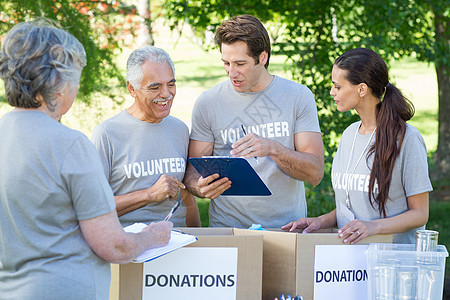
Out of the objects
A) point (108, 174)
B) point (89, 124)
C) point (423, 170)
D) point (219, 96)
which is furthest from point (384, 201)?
point (89, 124)

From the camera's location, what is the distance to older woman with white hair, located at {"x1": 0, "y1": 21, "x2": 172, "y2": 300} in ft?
5.40

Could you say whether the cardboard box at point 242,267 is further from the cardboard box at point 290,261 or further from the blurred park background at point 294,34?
the blurred park background at point 294,34

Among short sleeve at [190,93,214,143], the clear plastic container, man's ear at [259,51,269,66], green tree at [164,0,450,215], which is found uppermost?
green tree at [164,0,450,215]

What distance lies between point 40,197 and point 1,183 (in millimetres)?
121

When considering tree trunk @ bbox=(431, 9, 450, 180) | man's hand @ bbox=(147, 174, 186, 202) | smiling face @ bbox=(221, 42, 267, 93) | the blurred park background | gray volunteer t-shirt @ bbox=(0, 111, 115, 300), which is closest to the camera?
gray volunteer t-shirt @ bbox=(0, 111, 115, 300)

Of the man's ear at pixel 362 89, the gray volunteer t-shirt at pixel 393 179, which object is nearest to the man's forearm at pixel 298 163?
the gray volunteer t-shirt at pixel 393 179

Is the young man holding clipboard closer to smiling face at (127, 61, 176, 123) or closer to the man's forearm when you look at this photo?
the man's forearm

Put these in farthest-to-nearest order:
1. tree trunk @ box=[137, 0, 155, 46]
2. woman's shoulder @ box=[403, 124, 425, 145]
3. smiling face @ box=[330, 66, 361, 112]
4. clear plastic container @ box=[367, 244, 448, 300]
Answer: tree trunk @ box=[137, 0, 155, 46]
smiling face @ box=[330, 66, 361, 112]
woman's shoulder @ box=[403, 124, 425, 145]
clear plastic container @ box=[367, 244, 448, 300]

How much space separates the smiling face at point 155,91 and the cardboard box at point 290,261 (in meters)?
0.77

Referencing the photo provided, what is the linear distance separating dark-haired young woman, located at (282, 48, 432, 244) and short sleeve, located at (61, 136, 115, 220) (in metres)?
1.01

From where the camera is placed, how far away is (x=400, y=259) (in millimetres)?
2180

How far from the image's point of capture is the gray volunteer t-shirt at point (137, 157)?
2.60m

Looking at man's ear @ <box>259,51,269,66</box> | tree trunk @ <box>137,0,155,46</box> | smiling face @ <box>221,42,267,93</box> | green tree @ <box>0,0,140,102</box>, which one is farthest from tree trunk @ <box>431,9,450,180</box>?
smiling face @ <box>221,42,267,93</box>

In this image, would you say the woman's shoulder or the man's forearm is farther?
the man's forearm
